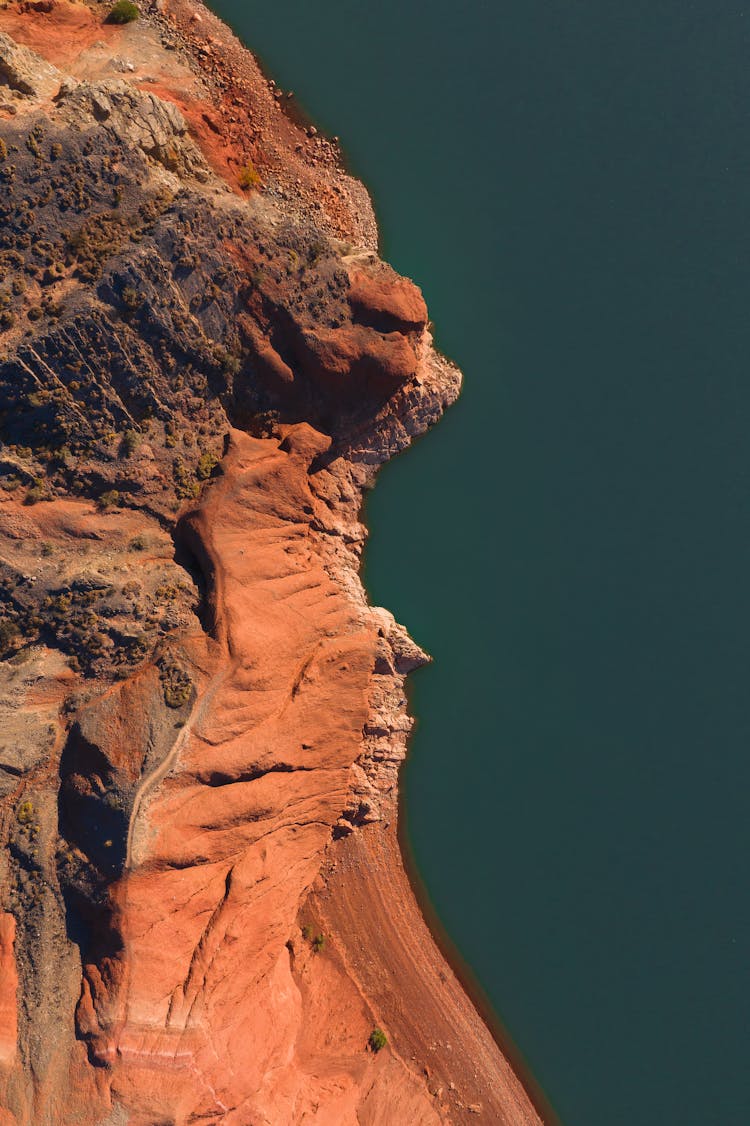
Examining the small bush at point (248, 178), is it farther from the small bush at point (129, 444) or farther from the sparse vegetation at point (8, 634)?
the sparse vegetation at point (8, 634)

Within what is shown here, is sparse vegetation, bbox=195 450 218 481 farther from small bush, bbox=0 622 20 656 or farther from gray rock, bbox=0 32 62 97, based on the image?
gray rock, bbox=0 32 62 97

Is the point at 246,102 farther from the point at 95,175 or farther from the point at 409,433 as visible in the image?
the point at 409,433

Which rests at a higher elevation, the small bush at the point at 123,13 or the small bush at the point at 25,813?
the small bush at the point at 123,13

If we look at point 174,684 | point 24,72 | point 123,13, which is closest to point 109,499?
point 174,684

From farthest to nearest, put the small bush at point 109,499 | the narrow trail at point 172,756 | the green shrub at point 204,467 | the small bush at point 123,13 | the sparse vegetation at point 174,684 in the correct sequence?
1. the small bush at point 123,13
2. the green shrub at point 204,467
3. the small bush at point 109,499
4. the sparse vegetation at point 174,684
5. the narrow trail at point 172,756

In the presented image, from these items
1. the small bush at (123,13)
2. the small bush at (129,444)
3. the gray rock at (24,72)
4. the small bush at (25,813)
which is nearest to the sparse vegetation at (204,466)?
the small bush at (129,444)
